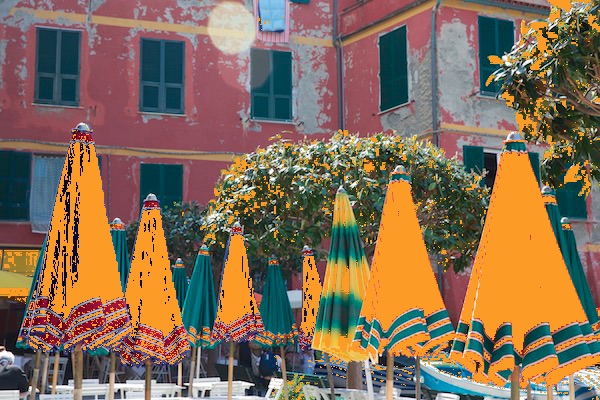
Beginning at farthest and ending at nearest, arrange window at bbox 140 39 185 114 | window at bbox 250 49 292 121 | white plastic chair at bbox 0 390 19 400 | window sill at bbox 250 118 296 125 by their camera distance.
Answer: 1. window at bbox 250 49 292 121
2. window sill at bbox 250 118 296 125
3. window at bbox 140 39 185 114
4. white plastic chair at bbox 0 390 19 400

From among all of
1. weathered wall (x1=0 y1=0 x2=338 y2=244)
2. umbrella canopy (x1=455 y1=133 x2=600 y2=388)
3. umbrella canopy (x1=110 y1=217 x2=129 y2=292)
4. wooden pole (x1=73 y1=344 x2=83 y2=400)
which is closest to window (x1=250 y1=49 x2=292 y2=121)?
weathered wall (x1=0 y1=0 x2=338 y2=244)

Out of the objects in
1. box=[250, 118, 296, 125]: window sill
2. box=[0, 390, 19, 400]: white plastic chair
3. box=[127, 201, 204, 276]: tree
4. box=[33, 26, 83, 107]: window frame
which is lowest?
box=[0, 390, 19, 400]: white plastic chair

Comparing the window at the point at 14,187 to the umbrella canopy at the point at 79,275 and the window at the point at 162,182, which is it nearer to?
the window at the point at 162,182

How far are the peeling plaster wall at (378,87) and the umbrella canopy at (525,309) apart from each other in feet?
47.4

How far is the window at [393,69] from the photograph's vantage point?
2255 cm

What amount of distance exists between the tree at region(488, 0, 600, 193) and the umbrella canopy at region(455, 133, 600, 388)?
7.01ft

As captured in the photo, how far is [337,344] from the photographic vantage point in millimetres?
9852

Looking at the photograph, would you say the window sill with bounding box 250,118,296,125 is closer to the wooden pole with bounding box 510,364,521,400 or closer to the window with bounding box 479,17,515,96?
the window with bounding box 479,17,515,96

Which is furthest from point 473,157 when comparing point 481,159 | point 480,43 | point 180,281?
point 180,281

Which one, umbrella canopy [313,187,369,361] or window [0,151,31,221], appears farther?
window [0,151,31,221]

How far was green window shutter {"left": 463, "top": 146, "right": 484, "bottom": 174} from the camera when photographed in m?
21.6

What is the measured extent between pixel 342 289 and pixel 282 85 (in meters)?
14.5

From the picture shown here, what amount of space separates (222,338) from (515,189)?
267 inches

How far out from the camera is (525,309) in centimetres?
723
